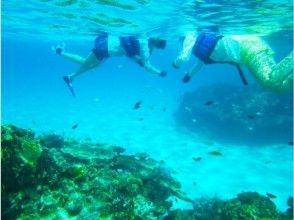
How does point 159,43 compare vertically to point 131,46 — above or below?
Answer: above

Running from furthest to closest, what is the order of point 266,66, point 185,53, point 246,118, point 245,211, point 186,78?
point 246,118 < point 185,53 < point 186,78 < point 266,66 < point 245,211

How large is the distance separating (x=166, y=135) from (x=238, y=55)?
16.4 m

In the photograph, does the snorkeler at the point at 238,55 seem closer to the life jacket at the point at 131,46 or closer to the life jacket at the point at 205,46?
the life jacket at the point at 205,46

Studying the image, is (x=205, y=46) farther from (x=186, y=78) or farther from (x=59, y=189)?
(x=59, y=189)

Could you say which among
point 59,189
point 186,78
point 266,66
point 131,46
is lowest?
point 131,46

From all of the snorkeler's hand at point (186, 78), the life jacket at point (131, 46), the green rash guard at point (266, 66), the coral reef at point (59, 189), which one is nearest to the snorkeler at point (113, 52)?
the life jacket at point (131, 46)

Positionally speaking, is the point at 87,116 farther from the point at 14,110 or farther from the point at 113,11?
the point at 113,11

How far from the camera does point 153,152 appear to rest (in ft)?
71.6

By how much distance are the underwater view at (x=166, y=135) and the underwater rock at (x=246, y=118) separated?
0.08m

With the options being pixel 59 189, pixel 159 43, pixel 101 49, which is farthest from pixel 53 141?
pixel 159 43

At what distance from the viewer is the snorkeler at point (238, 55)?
909cm

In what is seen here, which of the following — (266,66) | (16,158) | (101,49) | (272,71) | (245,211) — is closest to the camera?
(16,158)

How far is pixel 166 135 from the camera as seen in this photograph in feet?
87.4

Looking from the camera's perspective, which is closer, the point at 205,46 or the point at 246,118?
the point at 205,46
